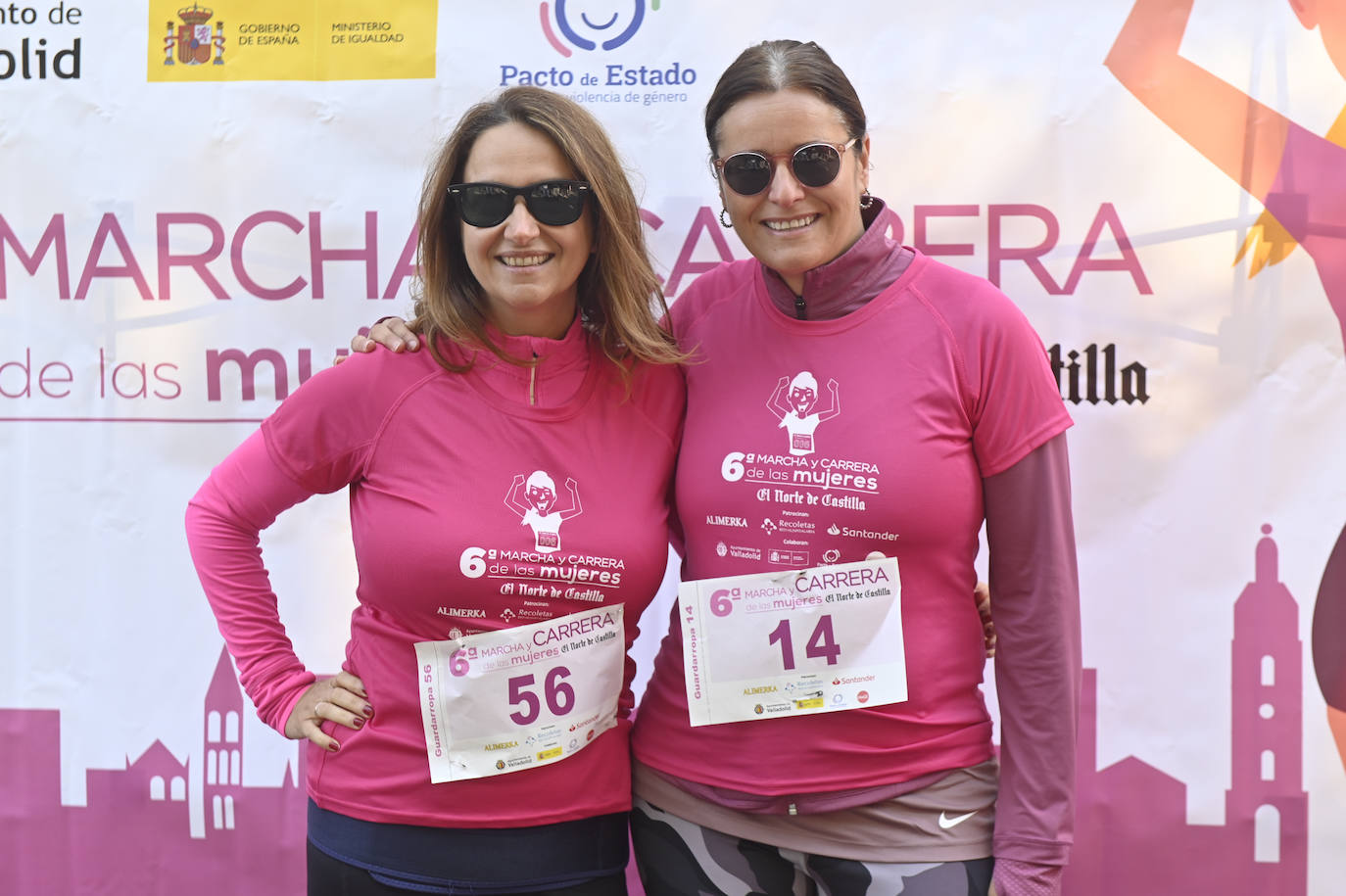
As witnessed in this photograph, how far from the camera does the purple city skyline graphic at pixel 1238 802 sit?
2744 mm

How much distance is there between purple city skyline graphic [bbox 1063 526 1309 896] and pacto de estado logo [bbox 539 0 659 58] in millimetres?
1915

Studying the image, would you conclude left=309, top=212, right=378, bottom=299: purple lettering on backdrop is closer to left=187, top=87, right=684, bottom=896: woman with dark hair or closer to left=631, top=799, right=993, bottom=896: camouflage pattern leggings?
left=187, top=87, right=684, bottom=896: woman with dark hair

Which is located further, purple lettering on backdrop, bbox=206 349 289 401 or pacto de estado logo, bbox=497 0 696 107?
purple lettering on backdrop, bbox=206 349 289 401

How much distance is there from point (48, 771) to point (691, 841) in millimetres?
2074

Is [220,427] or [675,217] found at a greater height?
[675,217]

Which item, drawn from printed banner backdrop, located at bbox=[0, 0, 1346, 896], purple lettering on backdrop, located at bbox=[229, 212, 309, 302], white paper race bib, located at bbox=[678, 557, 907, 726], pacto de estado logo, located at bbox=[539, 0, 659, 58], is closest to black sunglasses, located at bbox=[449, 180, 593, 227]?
white paper race bib, located at bbox=[678, 557, 907, 726]

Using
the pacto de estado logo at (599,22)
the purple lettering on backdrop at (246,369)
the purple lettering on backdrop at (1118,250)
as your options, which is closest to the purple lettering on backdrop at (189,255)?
the purple lettering on backdrop at (246,369)

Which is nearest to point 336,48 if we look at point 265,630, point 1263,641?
point 265,630

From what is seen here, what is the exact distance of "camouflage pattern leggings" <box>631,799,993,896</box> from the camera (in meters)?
1.80

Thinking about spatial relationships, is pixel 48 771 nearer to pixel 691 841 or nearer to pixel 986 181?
pixel 691 841

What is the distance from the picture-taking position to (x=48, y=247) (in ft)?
9.82

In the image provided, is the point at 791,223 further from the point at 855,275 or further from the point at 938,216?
the point at 938,216

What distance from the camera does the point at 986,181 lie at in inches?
109

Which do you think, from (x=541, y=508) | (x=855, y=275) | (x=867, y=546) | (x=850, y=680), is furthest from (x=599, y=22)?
(x=850, y=680)
